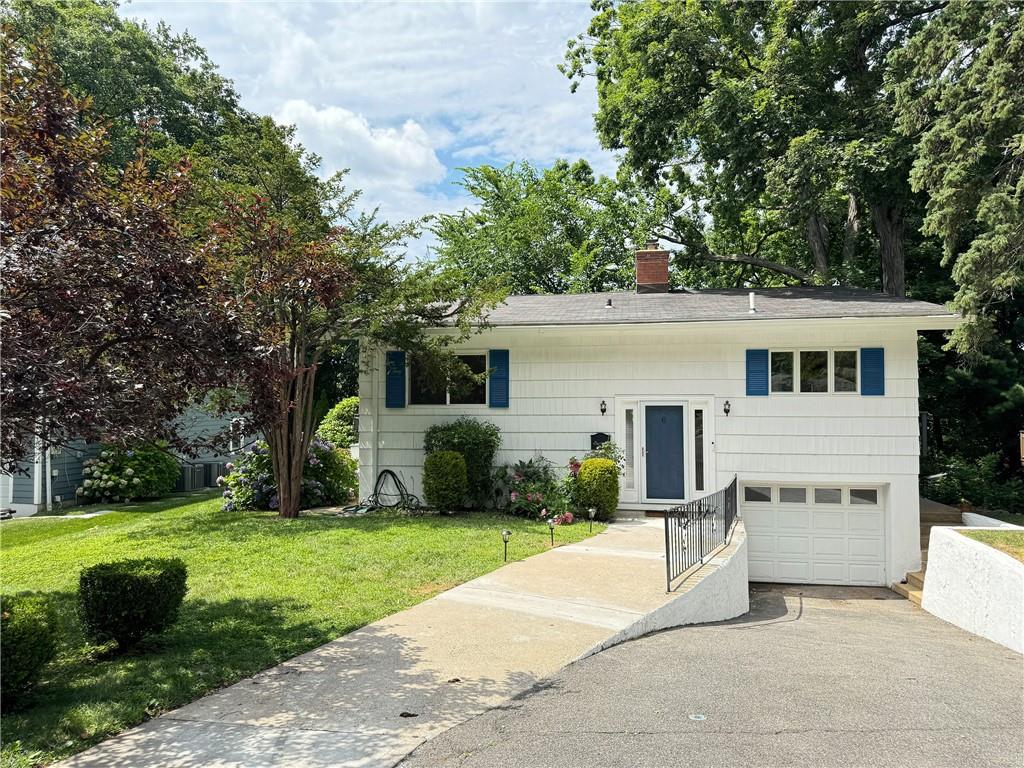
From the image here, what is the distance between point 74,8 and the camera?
2253 cm

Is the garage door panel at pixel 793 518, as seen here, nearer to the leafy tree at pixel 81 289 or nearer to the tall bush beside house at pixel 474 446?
the tall bush beside house at pixel 474 446

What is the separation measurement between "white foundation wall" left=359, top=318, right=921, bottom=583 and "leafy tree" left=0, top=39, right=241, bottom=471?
26.9 feet

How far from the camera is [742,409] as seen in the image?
11891mm

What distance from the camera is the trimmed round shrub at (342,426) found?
1848 centimetres

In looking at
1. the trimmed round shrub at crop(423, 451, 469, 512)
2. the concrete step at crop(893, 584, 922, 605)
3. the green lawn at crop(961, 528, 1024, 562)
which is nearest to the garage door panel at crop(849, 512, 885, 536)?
the concrete step at crop(893, 584, 922, 605)

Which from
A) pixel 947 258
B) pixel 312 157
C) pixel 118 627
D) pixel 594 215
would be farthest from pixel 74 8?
pixel 947 258

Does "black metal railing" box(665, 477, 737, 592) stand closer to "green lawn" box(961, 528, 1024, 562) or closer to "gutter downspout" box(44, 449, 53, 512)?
"green lawn" box(961, 528, 1024, 562)

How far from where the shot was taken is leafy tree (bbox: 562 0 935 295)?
15320 mm

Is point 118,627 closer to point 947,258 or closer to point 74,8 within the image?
point 947,258

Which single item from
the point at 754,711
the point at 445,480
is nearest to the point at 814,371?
the point at 445,480

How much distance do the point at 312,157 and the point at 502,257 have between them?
1303 centimetres

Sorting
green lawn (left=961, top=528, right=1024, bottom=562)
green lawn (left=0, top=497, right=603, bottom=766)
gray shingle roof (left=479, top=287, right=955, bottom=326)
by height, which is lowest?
Answer: green lawn (left=0, top=497, right=603, bottom=766)

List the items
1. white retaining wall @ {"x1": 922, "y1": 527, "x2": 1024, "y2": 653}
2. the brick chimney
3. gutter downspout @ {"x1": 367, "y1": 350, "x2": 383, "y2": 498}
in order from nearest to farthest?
white retaining wall @ {"x1": 922, "y1": 527, "x2": 1024, "y2": 653} → gutter downspout @ {"x1": 367, "y1": 350, "x2": 383, "y2": 498} → the brick chimney

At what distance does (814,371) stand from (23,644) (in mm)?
11444
